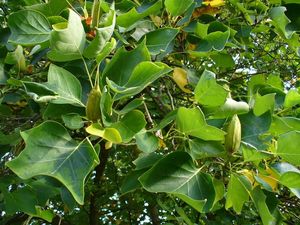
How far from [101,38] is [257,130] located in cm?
Answer: 41

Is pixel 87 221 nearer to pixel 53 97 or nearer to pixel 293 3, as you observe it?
pixel 293 3

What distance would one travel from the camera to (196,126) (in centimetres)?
102

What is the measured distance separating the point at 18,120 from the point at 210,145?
2.68ft

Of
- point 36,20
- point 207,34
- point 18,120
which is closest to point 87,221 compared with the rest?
point 18,120

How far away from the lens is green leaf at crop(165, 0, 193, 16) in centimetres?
123

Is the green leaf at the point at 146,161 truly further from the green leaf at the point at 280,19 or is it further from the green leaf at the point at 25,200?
the green leaf at the point at 280,19

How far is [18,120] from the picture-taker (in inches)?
66.6

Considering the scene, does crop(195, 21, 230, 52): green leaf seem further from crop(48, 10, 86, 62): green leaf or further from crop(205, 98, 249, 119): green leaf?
crop(48, 10, 86, 62): green leaf

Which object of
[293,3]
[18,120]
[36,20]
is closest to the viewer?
[36,20]

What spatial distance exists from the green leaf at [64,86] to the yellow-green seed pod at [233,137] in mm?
312

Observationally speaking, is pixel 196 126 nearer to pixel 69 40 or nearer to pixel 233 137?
pixel 233 137

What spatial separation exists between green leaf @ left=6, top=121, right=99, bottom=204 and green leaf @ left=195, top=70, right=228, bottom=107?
27 cm

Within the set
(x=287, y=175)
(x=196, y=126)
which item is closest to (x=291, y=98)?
(x=287, y=175)

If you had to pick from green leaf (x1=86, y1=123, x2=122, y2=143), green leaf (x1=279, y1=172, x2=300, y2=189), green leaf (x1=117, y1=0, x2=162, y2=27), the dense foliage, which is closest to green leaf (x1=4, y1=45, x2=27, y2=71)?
the dense foliage
